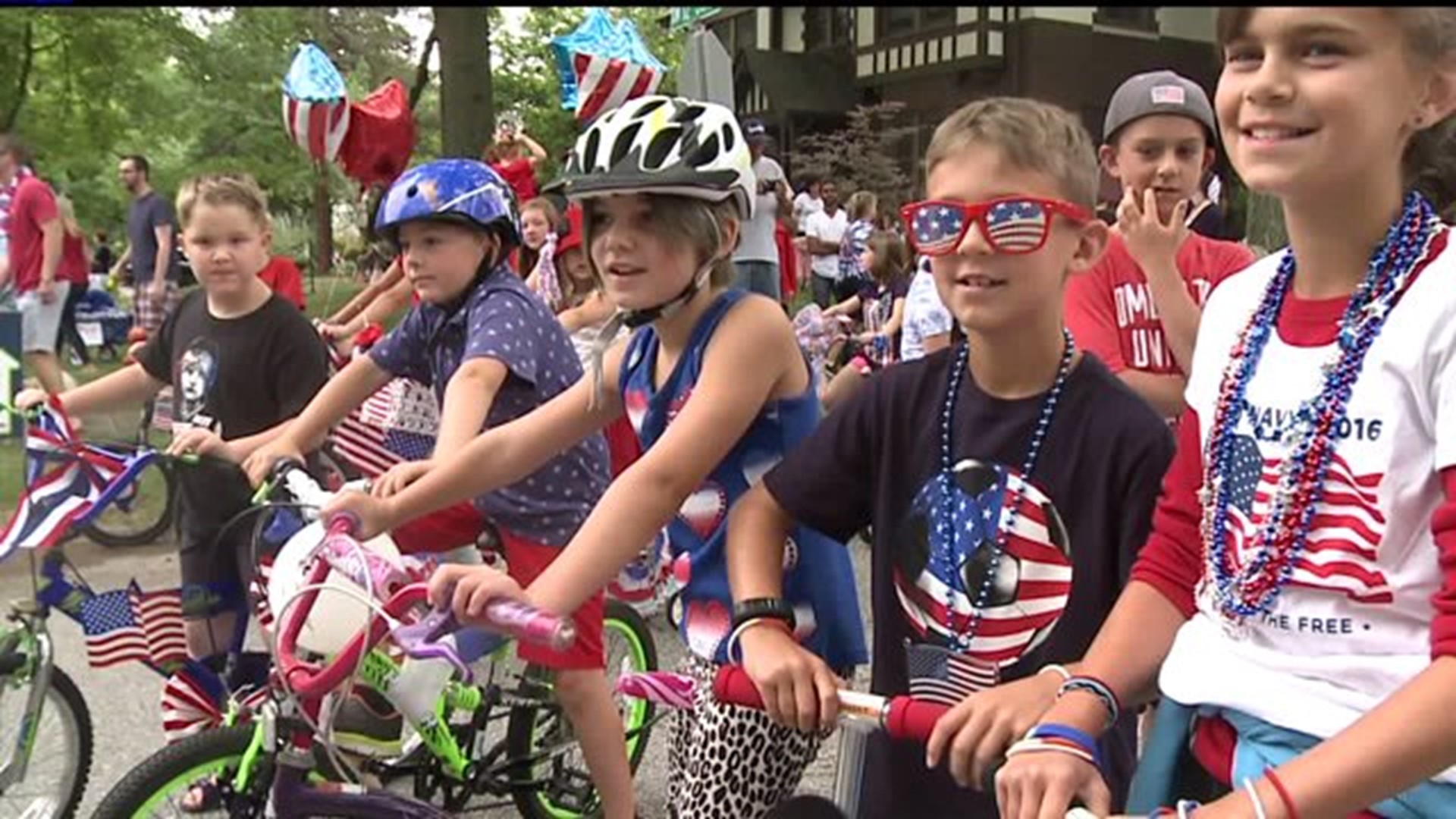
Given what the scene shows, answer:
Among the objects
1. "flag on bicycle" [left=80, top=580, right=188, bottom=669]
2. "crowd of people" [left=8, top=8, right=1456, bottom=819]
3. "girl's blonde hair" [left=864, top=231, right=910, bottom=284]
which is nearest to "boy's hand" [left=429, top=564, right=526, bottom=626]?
"crowd of people" [left=8, top=8, right=1456, bottom=819]

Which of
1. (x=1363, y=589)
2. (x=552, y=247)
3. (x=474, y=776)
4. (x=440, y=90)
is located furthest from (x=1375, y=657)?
(x=440, y=90)

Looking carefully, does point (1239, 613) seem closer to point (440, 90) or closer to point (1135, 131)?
point (1135, 131)

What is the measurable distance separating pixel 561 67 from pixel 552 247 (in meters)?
1.26

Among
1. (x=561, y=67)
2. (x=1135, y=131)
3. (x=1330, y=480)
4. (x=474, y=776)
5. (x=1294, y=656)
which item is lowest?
(x=474, y=776)

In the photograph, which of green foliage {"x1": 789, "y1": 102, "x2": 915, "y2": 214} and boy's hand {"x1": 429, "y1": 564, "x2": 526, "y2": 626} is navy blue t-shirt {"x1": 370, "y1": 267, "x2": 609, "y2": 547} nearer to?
boy's hand {"x1": 429, "y1": 564, "x2": 526, "y2": 626}

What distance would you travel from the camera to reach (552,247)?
670 centimetres

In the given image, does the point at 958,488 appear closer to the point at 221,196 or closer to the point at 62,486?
the point at 62,486

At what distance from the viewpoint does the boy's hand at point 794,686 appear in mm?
1657

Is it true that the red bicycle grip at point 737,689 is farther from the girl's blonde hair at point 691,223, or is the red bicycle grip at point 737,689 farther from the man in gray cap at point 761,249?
the man in gray cap at point 761,249

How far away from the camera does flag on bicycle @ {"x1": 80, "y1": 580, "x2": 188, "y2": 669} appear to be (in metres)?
3.20

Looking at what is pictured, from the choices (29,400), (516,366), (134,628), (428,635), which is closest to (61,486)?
(29,400)

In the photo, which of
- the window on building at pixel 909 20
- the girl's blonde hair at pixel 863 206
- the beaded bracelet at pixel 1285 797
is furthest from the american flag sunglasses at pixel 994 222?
the window on building at pixel 909 20

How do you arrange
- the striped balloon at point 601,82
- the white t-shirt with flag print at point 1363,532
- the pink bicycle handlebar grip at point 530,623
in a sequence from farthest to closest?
the striped balloon at point 601,82 → the pink bicycle handlebar grip at point 530,623 → the white t-shirt with flag print at point 1363,532

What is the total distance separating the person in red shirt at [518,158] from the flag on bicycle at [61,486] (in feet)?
17.5
